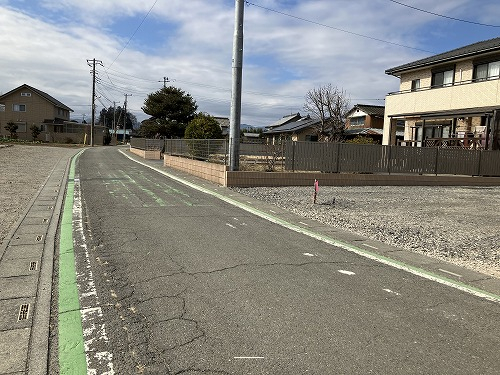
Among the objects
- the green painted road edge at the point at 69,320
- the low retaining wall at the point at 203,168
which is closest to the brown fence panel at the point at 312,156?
the low retaining wall at the point at 203,168

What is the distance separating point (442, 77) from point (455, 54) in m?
1.87

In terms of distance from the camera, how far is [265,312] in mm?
3836

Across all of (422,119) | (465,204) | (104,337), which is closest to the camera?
(104,337)

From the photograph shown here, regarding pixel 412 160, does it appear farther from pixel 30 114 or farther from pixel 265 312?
pixel 30 114

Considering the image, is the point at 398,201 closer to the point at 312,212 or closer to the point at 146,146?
the point at 312,212

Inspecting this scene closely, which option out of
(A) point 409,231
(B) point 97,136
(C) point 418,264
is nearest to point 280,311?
(C) point 418,264

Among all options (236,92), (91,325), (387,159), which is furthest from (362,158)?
(91,325)

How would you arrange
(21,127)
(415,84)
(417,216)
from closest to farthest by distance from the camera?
(417,216) < (415,84) < (21,127)

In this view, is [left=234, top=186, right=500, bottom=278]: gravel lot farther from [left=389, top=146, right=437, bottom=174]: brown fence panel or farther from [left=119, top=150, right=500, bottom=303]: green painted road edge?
[left=389, top=146, right=437, bottom=174]: brown fence panel

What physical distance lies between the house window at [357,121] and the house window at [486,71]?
86.1 ft

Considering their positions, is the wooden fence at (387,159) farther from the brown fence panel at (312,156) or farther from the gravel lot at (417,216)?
the gravel lot at (417,216)

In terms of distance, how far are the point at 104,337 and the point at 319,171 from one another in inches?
537

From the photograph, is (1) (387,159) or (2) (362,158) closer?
(2) (362,158)

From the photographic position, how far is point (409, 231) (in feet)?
26.1
